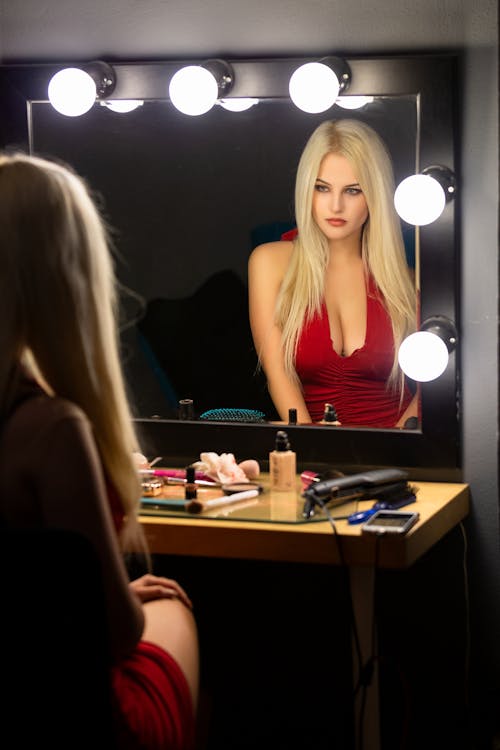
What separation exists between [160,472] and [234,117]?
0.75 meters

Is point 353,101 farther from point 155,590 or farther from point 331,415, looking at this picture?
point 155,590

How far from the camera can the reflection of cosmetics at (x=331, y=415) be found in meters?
2.12

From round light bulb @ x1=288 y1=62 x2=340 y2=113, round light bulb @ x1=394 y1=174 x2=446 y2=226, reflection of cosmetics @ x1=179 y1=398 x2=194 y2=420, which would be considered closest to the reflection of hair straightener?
reflection of cosmetics @ x1=179 y1=398 x2=194 y2=420

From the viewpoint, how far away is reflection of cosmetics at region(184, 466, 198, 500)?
1.93 metres

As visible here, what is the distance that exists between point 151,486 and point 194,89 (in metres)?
0.81

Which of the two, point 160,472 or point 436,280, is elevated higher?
point 436,280

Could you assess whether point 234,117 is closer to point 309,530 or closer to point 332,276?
point 332,276

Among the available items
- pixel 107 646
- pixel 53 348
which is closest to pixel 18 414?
pixel 53 348

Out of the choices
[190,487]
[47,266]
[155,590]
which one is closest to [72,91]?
[190,487]

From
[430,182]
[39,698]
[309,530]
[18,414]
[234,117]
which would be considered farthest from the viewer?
[234,117]

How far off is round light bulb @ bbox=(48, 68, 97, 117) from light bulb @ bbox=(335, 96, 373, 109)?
53 cm

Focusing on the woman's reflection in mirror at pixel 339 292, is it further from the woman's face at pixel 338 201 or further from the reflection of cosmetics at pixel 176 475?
the reflection of cosmetics at pixel 176 475

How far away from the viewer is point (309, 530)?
5.74ft

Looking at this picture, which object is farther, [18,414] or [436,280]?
[436,280]
